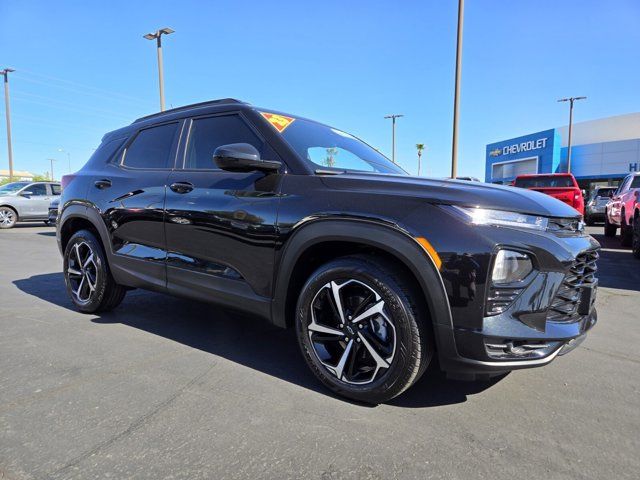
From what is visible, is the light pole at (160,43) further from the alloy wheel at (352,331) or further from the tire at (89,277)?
the alloy wheel at (352,331)

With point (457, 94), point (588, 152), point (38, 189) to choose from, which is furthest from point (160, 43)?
point (588, 152)

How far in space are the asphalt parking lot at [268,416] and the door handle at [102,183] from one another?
1306mm

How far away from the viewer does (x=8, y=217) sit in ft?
51.2

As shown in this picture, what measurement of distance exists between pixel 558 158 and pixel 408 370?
145 ft

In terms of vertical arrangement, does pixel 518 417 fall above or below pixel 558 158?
below

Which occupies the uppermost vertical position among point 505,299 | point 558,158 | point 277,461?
point 558,158

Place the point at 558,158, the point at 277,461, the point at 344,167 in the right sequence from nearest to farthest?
the point at 277,461, the point at 344,167, the point at 558,158

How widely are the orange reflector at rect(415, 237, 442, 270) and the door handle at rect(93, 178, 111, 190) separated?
3.08 meters

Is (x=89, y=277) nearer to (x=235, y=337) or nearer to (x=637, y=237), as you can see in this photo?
(x=235, y=337)

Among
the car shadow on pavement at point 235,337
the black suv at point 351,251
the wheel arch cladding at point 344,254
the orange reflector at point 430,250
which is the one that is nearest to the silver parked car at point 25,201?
the car shadow on pavement at point 235,337

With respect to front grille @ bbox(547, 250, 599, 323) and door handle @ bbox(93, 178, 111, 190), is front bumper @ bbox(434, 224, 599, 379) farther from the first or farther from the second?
door handle @ bbox(93, 178, 111, 190)

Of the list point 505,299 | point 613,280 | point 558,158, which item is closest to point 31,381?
point 505,299

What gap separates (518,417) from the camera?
7.80ft

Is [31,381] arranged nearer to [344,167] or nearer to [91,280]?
[91,280]
